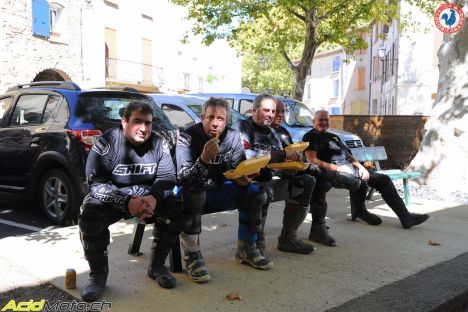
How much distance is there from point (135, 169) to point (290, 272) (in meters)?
1.54

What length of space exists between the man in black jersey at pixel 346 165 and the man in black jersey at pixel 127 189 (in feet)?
6.49

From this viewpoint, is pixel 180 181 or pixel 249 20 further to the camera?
pixel 249 20

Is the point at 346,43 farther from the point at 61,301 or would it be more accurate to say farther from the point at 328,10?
the point at 61,301

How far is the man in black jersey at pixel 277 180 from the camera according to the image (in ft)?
14.5

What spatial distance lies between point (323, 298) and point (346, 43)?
48.3 ft

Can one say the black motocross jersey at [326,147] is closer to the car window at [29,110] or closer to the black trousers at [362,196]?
the black trousers at [362,196]

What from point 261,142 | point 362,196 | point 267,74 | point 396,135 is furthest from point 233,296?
point 267,74

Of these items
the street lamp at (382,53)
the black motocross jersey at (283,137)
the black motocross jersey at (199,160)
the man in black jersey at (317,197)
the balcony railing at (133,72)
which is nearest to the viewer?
the black motocross jersey at (199,160)

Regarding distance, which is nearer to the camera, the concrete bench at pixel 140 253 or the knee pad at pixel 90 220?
the knee pad at pixel 90 220

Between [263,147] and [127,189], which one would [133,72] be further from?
[127,189]

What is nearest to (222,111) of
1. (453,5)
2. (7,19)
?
(453,5)

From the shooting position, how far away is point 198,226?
3.87m

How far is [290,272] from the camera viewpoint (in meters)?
4.14

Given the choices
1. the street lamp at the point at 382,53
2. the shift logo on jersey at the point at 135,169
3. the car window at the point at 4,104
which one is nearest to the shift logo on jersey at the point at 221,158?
the shift logo on jersey at the point at 135,169
